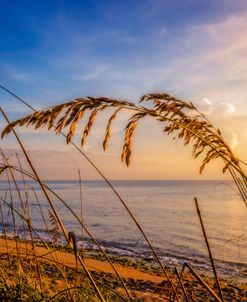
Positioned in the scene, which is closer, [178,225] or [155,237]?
[155,237]

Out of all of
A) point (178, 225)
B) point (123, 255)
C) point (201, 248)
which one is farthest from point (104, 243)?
point (178, 225)

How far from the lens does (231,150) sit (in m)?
1.75

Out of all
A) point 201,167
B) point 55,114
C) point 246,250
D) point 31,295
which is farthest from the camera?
point 246,250

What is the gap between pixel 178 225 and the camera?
97.0 ft

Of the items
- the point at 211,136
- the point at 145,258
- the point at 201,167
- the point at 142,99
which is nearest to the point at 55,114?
the point at 142,99

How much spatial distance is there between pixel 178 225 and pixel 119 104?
29083 millimetres

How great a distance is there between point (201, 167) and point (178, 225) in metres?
28.4

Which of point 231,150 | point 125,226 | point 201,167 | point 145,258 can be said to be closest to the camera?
point 231,150

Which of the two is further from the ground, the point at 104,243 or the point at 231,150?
the point at 231,150

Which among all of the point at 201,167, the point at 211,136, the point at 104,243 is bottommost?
the point at 104,243

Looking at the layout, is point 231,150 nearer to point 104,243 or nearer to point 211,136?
point 211,136

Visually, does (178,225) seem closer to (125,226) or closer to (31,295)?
(125,226)

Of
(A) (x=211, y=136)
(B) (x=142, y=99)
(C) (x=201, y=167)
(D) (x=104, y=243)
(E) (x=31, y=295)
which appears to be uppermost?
(B) (x=142, y=99)

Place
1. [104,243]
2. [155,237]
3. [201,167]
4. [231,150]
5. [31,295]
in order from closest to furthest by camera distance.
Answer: [231,150]
[201,167]
[31,295]
[104,243]
[155,237]
